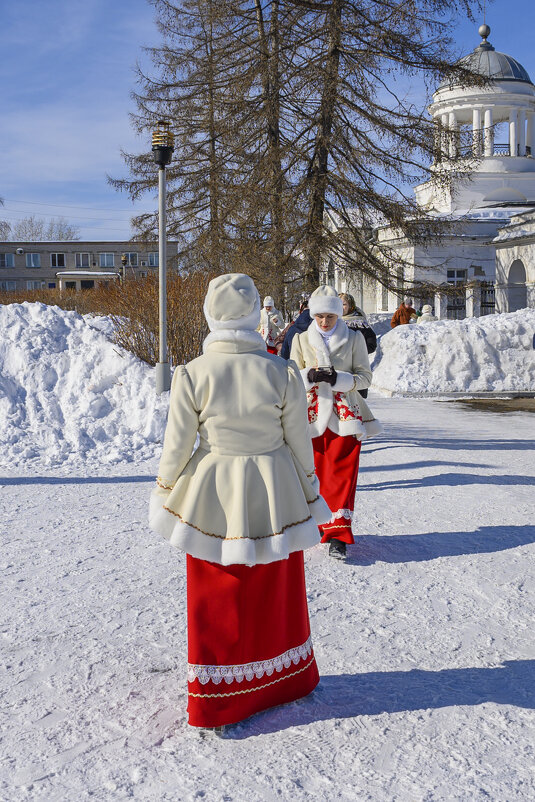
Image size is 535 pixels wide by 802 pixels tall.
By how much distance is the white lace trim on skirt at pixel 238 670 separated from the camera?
10.2 ft

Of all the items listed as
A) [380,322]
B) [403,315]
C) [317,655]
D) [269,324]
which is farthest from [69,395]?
[380,322]

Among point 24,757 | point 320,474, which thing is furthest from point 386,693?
point 320,474

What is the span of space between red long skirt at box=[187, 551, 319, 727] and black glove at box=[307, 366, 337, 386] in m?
2.16

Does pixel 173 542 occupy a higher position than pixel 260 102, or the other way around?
pixel 260 102

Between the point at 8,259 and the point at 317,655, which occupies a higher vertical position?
the point at 8,259

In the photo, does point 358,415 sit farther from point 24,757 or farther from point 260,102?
point 260,102

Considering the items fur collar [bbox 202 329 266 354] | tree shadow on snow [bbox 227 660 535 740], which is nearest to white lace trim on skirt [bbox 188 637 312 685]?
tree shadow on snow [bbox 227 660 535 740]

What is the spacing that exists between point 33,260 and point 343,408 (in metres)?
74.6

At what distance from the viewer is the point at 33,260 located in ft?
247

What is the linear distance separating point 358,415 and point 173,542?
270 centimetres

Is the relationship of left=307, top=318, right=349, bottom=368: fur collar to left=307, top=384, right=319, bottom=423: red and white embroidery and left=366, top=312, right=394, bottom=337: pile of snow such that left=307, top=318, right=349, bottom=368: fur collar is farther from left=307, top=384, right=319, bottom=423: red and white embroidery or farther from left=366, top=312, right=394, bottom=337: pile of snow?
left=366, top=312, right=394, bottom=337: pile of snow

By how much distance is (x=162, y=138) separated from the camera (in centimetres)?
1133

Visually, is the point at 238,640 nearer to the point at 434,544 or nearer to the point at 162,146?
the point at 434,544

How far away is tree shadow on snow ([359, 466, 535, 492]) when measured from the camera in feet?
24.9
